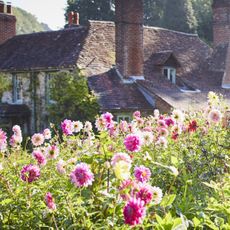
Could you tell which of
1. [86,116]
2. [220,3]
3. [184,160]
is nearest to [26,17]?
[220,3]

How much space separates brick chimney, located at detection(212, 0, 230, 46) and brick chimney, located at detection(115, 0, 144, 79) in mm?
6893

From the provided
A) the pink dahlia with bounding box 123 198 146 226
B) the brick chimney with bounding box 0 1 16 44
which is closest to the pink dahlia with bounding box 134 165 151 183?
the pink dahlia with bounding box 123 198 146 226

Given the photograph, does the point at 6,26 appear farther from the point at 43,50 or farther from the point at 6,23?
the point at 43,50

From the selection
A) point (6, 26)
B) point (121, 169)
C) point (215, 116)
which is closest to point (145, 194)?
point (121, 169)

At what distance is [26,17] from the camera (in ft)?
343

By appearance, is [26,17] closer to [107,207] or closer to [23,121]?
[23,121]

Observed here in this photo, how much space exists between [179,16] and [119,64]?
21.7m

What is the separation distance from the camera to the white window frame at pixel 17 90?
23859mm

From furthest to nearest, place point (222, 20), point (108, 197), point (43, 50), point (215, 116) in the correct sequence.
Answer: point (222, 20) → point (43, 50) → point (215, 116) → point (108, 197)

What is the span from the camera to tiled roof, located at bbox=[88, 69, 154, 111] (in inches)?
790

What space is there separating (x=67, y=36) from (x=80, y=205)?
21659 mm

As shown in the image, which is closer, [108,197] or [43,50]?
[108,197]

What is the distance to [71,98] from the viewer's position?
796 inches

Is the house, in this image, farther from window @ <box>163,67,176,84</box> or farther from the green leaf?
the green leaf
